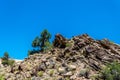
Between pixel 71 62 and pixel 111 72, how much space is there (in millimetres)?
8448

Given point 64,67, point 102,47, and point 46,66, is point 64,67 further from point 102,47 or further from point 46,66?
point 102,47

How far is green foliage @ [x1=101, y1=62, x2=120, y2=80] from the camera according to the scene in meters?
53.4

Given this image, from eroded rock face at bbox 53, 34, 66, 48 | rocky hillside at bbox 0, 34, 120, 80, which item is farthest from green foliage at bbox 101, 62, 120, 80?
eroded rock face at bbox 53, 34, 66, 48

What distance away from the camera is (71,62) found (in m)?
59.8

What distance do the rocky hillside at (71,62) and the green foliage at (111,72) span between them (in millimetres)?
1732

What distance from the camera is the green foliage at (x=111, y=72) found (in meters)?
53.4

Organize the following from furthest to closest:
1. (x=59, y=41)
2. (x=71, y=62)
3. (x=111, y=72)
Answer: (x=59, y=41) < (x=71, y=62) < (x=111, y=72)

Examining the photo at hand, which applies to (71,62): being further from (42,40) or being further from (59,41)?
(42,40)

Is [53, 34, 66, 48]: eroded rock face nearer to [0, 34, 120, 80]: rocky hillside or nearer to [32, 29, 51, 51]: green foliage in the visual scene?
[0, 34, 120, 80]: rocky hillside

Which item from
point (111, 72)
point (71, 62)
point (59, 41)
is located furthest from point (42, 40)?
point (111, 72)

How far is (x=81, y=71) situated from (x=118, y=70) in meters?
A: 6.29

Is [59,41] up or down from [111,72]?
up

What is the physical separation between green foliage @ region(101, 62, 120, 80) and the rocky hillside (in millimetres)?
1732

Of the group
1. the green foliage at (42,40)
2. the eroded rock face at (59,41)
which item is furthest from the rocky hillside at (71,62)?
the green foliage at (42,40)
